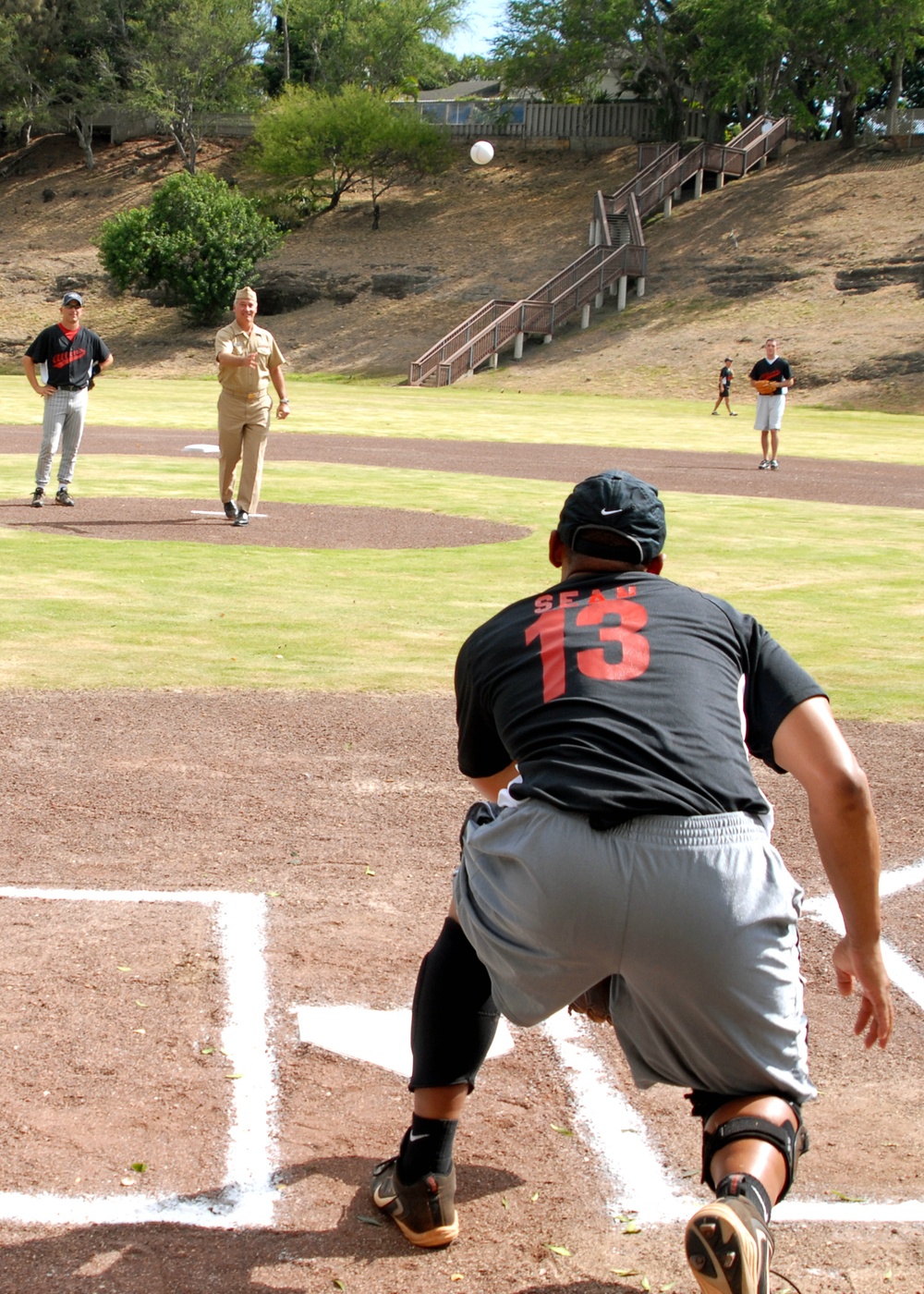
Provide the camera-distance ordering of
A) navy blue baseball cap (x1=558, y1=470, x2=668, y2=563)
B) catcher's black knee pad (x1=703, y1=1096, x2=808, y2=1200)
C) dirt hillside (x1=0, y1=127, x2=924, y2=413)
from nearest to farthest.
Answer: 1. catcher's black knee pad (x1=703, y1=1096, x2=808, y2=1200)
2. navy blue baseball cap (x1=558, y1=470, x2=668, y2=563)
3. dirt hillside (x1=0, y1=127, x2=924, y2=413)

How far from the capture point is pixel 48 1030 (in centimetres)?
403

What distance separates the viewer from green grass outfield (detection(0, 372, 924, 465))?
1160 inches

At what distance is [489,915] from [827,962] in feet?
7.85

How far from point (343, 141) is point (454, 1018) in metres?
69.4

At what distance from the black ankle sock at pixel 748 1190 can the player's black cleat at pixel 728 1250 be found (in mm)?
56

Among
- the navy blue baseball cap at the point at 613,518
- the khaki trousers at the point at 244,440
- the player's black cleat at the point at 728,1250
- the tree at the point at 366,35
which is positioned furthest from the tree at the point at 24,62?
the player's black cleat at the point at 728,1250

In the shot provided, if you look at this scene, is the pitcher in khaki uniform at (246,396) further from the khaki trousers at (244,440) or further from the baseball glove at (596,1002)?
the baseball glove at (596,1002)

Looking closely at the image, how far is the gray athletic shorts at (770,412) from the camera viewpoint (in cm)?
2350

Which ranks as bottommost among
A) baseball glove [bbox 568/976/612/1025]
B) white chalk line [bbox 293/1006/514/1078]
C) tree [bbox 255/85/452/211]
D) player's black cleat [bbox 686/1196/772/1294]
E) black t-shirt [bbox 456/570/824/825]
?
white chalk line [bbox 293/1006/514/1078]

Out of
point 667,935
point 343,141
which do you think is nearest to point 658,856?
point 667,935

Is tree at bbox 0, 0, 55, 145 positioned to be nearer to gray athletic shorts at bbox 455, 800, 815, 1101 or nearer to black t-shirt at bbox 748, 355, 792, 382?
black t-shirt at bbox 748, 355, 792, 382

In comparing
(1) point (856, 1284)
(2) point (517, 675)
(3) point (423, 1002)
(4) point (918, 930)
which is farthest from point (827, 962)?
(2) point (517, 675)

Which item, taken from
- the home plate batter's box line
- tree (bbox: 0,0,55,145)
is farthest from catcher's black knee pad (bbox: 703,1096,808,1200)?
tree (bbox: 0,0,55,145)

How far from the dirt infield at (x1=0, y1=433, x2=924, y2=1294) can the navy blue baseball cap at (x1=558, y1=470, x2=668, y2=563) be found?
159cm
